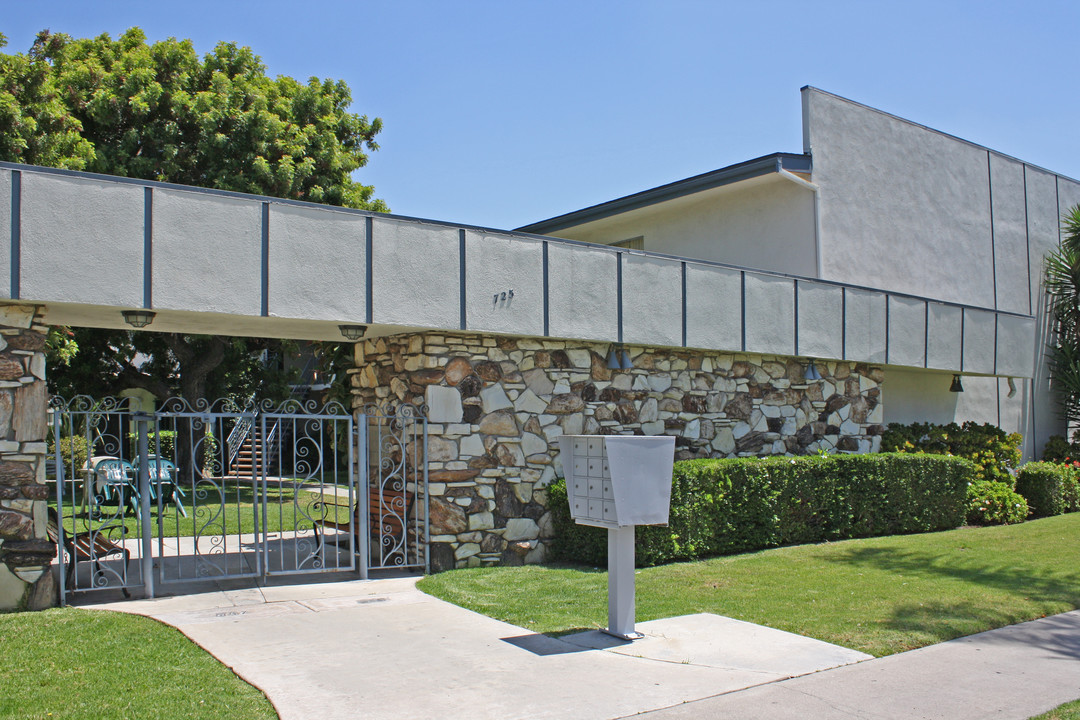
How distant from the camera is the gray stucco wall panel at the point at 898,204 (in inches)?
602

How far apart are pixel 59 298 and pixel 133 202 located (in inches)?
41.2

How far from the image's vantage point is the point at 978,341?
15.9 metres

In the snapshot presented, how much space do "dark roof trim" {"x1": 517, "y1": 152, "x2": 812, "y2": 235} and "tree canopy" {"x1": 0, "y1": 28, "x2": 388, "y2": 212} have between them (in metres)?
5.54

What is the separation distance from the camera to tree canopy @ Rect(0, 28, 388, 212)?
17.9m

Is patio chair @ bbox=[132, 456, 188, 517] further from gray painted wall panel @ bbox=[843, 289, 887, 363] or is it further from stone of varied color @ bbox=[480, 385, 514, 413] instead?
gray painted wall panel @ bbox=[843, 289, 887, 363]

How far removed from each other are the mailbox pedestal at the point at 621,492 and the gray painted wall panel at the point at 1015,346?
12.6 meters

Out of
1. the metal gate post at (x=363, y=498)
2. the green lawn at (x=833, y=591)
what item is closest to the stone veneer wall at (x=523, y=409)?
the green lawn at (x=833, y=591)

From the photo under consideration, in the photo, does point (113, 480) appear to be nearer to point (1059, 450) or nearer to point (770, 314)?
point (770, 314)

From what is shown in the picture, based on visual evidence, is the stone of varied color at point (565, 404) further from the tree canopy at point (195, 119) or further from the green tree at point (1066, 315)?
the green tree at point (1066, 315)

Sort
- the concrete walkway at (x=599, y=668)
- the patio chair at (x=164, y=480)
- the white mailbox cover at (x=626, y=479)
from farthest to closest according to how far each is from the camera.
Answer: the patio chair at (x=164, y=480) → the white mailbox cover at (x=626, y=479) → the concrete walkway at (x=599, y=668)

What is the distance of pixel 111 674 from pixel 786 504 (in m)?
8.65

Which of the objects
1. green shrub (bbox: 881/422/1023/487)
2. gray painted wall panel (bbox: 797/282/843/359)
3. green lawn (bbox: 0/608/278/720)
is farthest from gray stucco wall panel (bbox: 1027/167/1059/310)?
green lawn (bbox: 0/608/278/720)

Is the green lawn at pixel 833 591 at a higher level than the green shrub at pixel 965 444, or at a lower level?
lower

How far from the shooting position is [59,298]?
719cm
